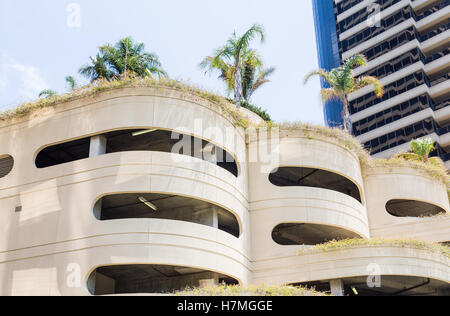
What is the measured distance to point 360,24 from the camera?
68.1 meters

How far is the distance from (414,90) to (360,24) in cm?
1392

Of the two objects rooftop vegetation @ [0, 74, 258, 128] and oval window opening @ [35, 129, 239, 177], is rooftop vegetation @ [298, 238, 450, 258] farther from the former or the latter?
rooftop vegetation @ [0, 74, 258, 128]

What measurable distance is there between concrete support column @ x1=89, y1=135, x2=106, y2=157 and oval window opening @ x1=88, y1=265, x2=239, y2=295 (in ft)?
16.4

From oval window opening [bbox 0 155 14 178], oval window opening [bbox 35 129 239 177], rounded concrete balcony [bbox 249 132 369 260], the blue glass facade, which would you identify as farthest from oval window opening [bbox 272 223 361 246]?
the blue glass facade

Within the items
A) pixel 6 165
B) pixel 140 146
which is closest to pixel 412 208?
pixel 140 146

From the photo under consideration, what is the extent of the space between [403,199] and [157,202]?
15.1 m

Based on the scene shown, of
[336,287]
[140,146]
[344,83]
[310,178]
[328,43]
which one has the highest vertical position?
[328,43]

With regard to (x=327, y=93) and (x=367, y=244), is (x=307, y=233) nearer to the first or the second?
(x=367, y=244)

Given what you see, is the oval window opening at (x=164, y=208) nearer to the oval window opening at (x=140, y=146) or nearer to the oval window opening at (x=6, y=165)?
the oval window opening at (x=140, y=146)

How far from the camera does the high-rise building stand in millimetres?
58062

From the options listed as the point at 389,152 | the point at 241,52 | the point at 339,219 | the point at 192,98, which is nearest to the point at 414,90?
the point at 389,152

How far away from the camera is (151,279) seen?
79.5 ft

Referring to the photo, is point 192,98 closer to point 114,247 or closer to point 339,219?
point 114,247

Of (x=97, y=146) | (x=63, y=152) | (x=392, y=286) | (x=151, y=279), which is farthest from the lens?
(x=63, y=152)
